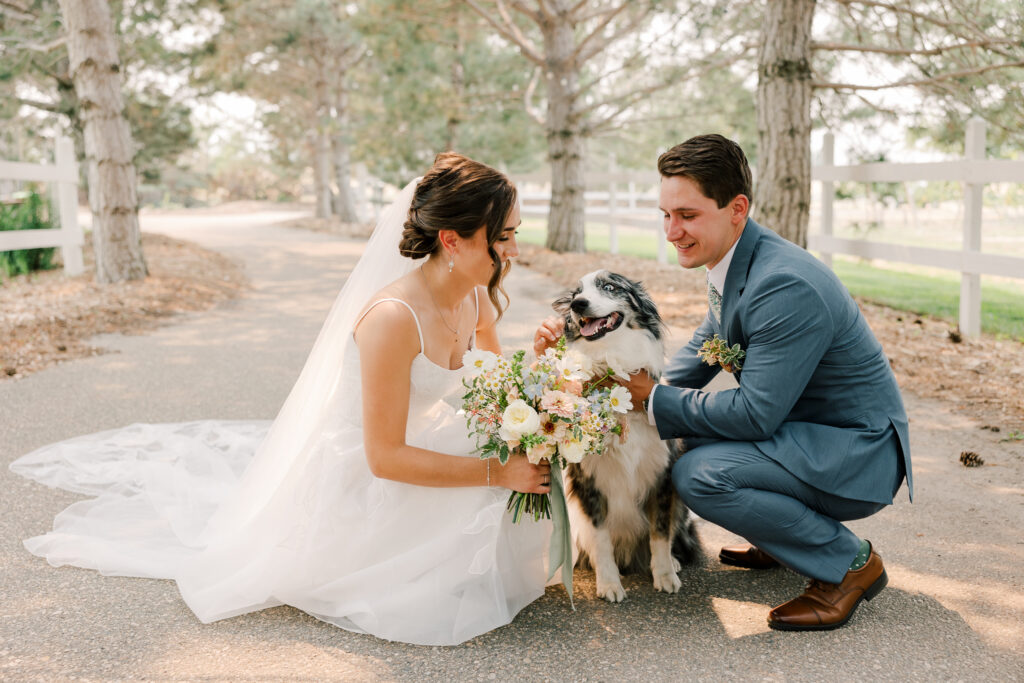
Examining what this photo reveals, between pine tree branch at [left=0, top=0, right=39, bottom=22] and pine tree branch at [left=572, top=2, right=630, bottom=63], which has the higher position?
pine tree branch at [left=0, top=0, right=39, bottom=22]

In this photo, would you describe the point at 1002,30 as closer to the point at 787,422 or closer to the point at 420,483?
the point at 787,422

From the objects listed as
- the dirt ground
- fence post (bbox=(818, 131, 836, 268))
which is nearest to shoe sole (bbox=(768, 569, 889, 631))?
the dirt ground

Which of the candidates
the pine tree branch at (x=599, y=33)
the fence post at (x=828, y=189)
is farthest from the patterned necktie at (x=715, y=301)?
the pine tree branch at (x=599, y=33)

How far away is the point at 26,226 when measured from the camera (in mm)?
11781

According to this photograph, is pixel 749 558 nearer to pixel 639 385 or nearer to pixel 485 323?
pixel 639 385

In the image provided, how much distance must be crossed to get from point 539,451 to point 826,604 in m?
1.20

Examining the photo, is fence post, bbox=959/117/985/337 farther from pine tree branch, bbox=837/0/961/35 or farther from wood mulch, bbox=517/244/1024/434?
pine tree branch, bbox=837/0/961/35

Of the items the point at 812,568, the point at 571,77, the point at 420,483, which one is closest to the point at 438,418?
the point at 420,483

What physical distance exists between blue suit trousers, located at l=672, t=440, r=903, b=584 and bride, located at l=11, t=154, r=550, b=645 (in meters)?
0.61

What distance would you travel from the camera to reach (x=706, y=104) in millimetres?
15562

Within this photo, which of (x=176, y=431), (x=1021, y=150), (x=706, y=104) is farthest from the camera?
(x=706, y=104)

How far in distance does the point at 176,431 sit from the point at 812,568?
13.1 feet

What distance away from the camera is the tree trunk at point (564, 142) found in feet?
46.5

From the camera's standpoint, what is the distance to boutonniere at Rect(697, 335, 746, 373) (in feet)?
10.1
